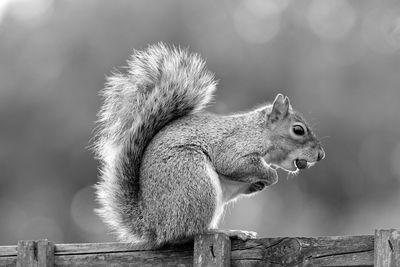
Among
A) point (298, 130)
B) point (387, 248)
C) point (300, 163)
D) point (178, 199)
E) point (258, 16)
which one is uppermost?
point (258, 16)

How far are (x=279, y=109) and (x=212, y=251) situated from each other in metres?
0.84

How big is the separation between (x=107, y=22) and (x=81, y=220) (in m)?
2.06

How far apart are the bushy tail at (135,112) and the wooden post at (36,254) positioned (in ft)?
0.92

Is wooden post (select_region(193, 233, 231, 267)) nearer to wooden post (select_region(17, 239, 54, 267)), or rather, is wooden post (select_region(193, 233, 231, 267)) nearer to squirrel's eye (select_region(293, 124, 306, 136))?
wooden post (select_region(17, 239, 54, 267))

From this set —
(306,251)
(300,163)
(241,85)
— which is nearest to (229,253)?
(306,251)

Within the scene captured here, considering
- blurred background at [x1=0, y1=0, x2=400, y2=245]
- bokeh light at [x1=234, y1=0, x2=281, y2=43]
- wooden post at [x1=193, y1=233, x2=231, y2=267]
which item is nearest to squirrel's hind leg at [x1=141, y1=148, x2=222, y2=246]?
wooden post at [x1=193, y1=233, x2=231, y2=267]

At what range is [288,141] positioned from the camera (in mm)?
3670

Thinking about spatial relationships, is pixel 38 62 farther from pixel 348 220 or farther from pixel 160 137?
pixel 160 137

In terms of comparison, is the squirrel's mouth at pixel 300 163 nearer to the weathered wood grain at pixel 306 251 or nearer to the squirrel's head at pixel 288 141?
the squirrel's head at pixel 288 141

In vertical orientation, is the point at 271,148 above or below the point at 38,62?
below

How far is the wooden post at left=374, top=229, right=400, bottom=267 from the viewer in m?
2.68

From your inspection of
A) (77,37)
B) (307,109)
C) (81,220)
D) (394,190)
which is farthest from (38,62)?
(394,190)

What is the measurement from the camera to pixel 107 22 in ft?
32.8

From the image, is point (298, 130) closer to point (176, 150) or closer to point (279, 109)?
point (279, 109)
